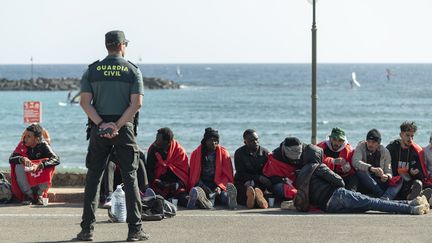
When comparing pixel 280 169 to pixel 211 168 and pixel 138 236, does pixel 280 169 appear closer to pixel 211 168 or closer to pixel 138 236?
pixel 211 168

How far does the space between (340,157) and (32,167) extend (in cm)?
386

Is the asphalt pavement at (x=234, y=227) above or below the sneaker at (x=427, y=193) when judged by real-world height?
below

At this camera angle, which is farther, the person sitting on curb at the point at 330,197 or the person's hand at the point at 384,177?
the person's hand at the point at 384,177

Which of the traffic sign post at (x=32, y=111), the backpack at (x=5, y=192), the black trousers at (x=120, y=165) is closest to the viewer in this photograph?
the black trousers at (x=120, y=165)

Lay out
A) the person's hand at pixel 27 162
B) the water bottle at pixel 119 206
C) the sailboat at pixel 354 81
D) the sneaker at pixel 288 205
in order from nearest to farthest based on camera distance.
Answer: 1. the water bottle at pixel 119 206
2. the sneaker at pixel 288 205
3. the person's hand at pixel 27 162
4. the sailboat at pixel 354 81

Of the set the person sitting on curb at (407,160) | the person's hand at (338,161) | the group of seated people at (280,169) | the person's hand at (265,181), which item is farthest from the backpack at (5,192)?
the person sitting on curb at (407,160)

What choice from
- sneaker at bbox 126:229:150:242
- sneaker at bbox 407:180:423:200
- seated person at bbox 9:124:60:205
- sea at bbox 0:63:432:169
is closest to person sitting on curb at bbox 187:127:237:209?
seated person at bbox 9:124:60:205

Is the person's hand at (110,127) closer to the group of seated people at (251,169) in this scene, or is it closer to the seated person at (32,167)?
the group of seated people at (251,169)

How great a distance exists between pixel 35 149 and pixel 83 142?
1147 inches

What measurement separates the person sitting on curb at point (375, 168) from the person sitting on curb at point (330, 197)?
2.01 feet

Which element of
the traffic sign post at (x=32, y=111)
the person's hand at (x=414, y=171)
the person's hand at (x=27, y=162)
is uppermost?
the traffic sign post at (x=32, y=111)

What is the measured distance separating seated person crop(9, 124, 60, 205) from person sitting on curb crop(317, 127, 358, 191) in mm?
3461

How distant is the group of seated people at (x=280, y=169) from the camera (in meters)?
11.1

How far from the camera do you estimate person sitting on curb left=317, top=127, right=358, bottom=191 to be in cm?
1147
